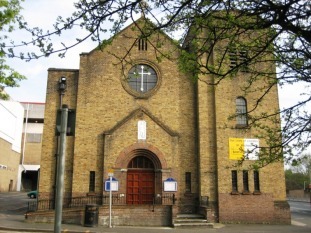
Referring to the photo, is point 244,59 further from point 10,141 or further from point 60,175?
point 10,141

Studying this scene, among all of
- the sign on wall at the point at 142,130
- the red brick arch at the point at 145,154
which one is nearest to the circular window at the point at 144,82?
the sign on wall at the point at 142,130

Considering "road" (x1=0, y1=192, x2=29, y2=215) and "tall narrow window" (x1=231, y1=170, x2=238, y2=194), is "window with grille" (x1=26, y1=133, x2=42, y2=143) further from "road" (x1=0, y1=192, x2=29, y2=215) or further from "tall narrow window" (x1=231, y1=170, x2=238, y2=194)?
"tall narrow window" (x1=231, y1=170, x2=238, y2=194)

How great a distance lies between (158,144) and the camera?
20.5 metres

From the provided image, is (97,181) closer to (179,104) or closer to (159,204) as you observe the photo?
(159,204)

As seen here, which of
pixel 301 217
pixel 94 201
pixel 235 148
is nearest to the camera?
pixel 94 201

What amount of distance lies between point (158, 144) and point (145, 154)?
0.94m

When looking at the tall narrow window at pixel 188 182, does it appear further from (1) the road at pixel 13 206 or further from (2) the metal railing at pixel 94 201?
(1) the road at pixel 13 206

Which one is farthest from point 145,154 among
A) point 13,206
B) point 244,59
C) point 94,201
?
point 244,59

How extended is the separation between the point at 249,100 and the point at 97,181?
9958 millimetres

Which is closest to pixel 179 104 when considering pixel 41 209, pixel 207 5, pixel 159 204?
pixel 159 204

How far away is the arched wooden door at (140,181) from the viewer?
66.5ft

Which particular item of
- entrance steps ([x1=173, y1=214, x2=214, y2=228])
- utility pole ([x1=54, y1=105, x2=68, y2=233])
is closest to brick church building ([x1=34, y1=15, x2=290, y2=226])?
entrance steps ([x1=173, y1=214, x2=214, y2=228])

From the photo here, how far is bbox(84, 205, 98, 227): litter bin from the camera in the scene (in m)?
17.2

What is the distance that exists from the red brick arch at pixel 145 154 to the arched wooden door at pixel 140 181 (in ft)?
1.44
